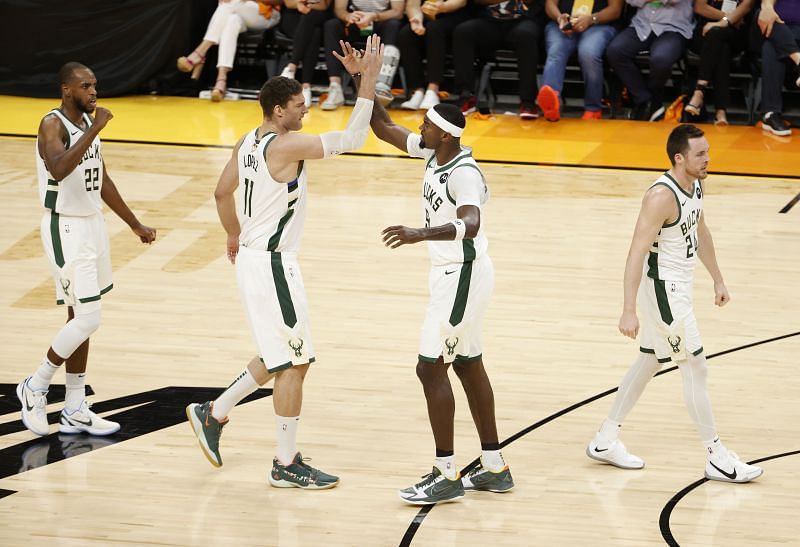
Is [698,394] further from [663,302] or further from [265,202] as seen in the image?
[265,202]

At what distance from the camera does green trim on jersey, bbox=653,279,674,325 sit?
231 inches

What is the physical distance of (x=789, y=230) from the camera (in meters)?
10.2

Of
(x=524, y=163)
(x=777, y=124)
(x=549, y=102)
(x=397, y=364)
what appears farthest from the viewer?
(x=549, y=102)

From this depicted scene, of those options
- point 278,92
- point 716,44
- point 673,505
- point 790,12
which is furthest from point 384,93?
point 673,505

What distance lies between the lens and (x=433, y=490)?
5648 mm

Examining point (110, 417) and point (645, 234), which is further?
point (110, 417)

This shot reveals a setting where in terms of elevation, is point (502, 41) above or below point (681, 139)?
below

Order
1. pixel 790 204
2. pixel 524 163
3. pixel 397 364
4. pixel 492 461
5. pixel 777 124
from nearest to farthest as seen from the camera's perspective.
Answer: pixel 492 461, pixel 397 364, pixel 790 204, pixel 524 163, pixel 777 124

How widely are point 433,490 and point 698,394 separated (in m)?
1.39

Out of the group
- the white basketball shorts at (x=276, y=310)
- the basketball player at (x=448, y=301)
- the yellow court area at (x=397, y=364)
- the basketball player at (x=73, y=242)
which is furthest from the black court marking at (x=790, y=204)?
the basketball player at (x=73, y=242)

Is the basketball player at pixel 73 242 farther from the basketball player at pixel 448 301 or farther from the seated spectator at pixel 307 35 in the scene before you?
the seated spectator at pixel 307 35

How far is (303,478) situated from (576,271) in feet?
13.2

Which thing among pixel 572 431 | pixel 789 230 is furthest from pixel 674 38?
pixel 572 431

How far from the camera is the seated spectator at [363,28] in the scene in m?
14.0
